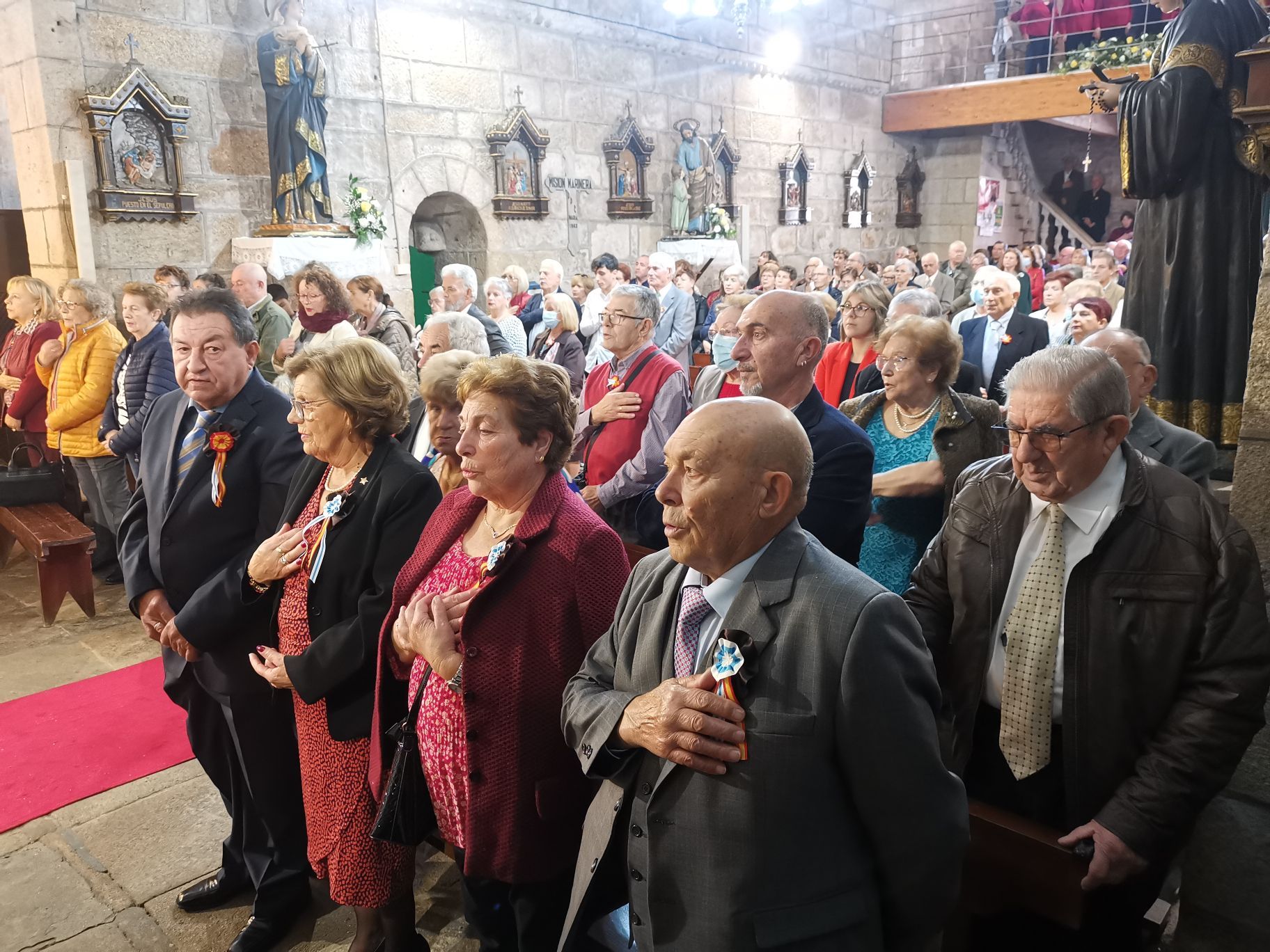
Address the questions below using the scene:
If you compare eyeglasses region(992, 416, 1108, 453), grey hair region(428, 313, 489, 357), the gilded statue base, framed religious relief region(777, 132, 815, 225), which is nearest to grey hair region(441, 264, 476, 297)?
grey hair region(428, 313, 489, 357)

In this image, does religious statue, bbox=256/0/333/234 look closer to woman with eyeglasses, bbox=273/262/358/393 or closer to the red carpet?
woman with eyeglasses, bbox=273/262/358/393

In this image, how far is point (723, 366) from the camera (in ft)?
13.4

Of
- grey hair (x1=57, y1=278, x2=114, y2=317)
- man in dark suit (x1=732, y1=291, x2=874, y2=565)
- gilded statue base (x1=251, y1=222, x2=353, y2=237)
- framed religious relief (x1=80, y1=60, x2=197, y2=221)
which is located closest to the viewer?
man in dark suit (x1=732, y1=291, x2=874, y2=565)

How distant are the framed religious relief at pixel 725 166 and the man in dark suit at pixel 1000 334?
9.05 meters

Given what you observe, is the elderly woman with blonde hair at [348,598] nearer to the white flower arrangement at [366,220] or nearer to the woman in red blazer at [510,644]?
the woman in red blazer at [510,644]

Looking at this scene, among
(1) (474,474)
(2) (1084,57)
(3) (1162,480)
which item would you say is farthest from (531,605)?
(2) (1084,57)

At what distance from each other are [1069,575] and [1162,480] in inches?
10.7

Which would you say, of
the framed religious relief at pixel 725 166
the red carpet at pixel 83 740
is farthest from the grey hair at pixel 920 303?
the framed religious relief at pixel 725 166

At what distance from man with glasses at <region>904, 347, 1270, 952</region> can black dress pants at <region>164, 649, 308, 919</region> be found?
1852 mm

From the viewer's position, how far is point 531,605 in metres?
2.00

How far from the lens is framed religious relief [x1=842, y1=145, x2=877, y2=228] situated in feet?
Result: 55.3

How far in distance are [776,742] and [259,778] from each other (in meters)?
1.89

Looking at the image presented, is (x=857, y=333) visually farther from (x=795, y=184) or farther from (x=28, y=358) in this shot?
(x=795, y=184)

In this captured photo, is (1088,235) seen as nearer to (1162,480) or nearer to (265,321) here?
(265,321)
